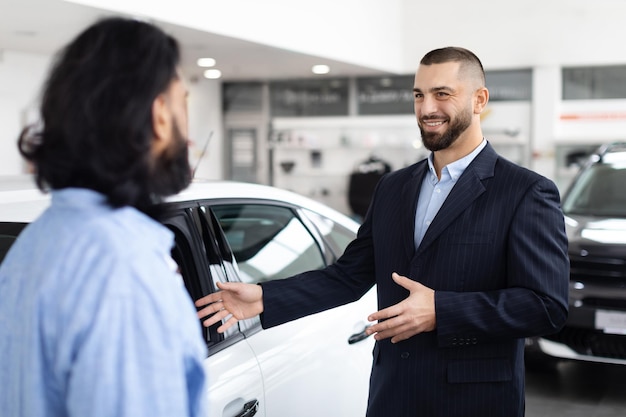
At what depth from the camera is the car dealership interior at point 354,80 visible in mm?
10016

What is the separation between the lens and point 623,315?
4.88 meters

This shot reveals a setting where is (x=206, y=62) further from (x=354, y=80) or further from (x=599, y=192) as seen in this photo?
(x=599, y=192)

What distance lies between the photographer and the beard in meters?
2.20

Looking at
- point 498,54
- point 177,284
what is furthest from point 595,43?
point 177,284

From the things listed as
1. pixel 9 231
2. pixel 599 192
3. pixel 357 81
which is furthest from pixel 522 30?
pixel 9 231

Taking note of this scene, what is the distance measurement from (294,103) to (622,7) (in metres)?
6.26

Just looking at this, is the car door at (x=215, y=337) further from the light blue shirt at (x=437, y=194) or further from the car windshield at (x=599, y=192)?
the car windshield at (x=599, y=192)

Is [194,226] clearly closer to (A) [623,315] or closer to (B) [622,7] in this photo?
(A) [623,315]

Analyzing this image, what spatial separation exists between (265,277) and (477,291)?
1.34 metres

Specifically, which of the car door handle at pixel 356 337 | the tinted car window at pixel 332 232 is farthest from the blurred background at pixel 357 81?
the car door handle at pixel 356 337

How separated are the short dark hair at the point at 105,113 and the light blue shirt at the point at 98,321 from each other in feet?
0.13

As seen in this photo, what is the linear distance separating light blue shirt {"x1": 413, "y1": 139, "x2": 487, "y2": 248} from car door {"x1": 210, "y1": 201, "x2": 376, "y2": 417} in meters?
0.70

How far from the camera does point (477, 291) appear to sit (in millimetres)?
2061

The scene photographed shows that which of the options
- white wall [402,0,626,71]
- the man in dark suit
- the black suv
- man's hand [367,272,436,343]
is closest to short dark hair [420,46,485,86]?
the man in dark suit
